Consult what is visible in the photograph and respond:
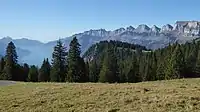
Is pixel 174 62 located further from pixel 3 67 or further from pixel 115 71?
pixel 3 67

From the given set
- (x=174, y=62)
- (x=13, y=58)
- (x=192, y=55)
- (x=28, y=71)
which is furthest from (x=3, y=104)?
(x=192, y=55)

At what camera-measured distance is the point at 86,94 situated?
80.9 feet

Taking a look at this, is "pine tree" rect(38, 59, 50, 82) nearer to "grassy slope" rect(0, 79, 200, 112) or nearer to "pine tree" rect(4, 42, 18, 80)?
"pine tree" rect(4, 42, 18, 80)

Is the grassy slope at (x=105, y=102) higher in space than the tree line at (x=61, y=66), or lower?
lower

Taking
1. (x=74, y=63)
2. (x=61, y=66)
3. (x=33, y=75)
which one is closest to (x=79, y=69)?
(x=74, y=63)

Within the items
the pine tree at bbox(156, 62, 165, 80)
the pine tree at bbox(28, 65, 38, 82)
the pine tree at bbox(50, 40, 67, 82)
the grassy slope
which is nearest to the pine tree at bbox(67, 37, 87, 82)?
the pine tree at bbox(50, 40, 67, 82)

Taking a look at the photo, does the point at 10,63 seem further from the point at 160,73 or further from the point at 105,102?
the point at 105,102

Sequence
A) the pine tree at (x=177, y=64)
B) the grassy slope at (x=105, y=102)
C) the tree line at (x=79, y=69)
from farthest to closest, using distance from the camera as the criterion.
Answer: the pine tree at (x=177, y=64) → the tree line at (x=79, y=69) → the grassy slope at (x=105, y=102)

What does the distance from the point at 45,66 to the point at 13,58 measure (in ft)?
36.1

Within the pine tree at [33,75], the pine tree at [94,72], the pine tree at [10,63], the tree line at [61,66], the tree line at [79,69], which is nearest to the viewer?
the tree line at [61,66]

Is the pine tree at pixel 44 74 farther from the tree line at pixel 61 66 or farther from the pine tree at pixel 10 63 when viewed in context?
the pine tree at pixel 10 63

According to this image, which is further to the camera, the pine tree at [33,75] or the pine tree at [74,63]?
the pine tree at [33,75]

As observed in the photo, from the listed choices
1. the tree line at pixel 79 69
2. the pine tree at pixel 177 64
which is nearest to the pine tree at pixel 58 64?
the tree line at pixel 79 69

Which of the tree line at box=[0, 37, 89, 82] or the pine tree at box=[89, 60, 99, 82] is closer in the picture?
the tree line at box=[0, 37, 89, 82]
